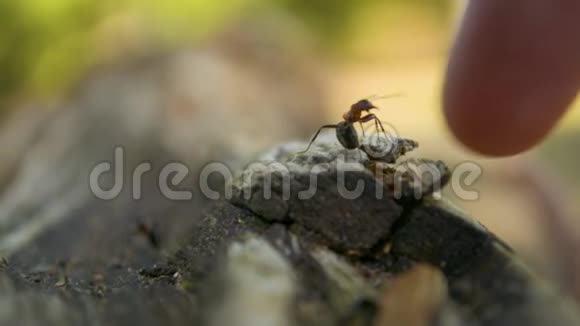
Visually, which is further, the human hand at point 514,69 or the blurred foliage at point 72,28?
the blurred foliage at point 72,28

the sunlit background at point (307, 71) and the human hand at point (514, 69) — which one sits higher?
the human hand at point (514, 69)

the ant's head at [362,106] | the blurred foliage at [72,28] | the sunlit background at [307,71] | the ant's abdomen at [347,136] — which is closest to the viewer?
the ant's abdomen at [347,136]

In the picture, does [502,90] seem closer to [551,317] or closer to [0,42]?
[551,317]

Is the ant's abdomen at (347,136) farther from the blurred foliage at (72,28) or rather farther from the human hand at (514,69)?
the blurred foliage at (72,28)

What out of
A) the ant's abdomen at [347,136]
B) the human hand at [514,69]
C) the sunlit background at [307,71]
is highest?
the human hand at [514,69]

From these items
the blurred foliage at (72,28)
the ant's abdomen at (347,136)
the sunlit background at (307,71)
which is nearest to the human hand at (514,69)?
the sunlit background at (307,71)

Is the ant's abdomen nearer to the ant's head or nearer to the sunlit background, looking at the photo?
the ant's head

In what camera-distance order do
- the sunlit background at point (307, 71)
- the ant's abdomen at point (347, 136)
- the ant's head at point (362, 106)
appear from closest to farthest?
the ant's abdomen at point (347, 136) → the ant's head at point (362, 106) → the sunlit background at point (307, 71)
